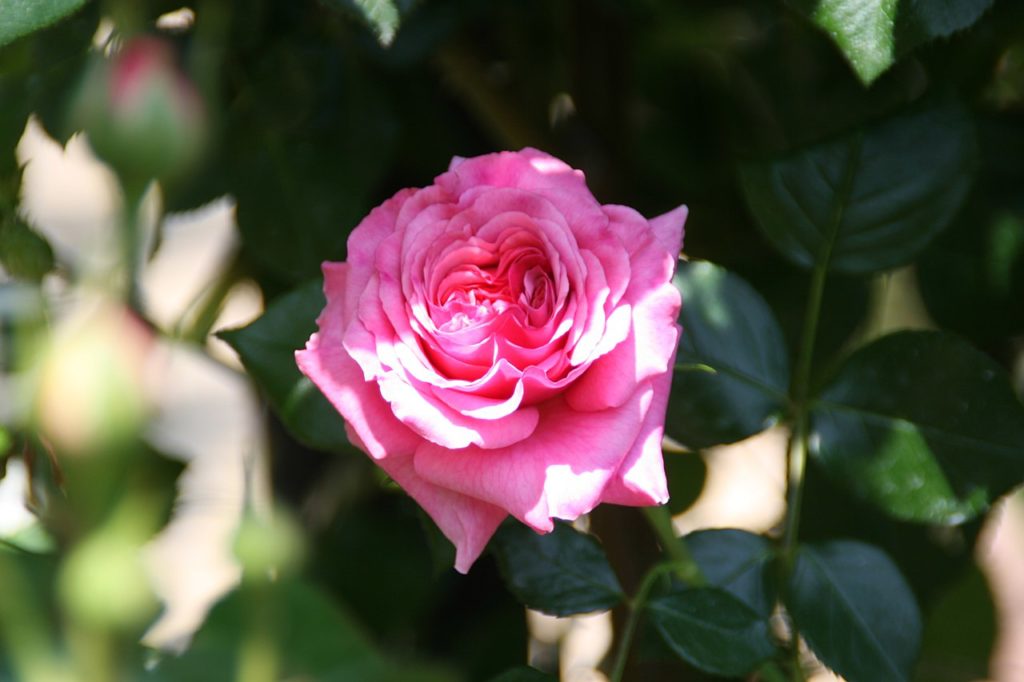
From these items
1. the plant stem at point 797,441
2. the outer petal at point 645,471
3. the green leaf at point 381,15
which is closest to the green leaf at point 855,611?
the plant stem at point 797,441

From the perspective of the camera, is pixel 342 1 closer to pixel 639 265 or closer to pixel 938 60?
pixel 639 265

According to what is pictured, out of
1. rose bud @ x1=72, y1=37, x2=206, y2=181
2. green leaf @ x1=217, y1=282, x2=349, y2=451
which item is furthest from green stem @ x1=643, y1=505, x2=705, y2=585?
rose bud @ x1=72, y1=37, x2=206, y2=181

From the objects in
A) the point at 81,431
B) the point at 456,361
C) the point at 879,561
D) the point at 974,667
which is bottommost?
the point at 974,667

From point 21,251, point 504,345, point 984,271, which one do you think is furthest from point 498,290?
point 984,271

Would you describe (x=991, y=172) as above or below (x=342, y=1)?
below

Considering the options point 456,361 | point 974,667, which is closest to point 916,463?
point 456,361

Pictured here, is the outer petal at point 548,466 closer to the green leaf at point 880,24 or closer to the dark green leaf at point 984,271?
the green leaf at point 880,24
